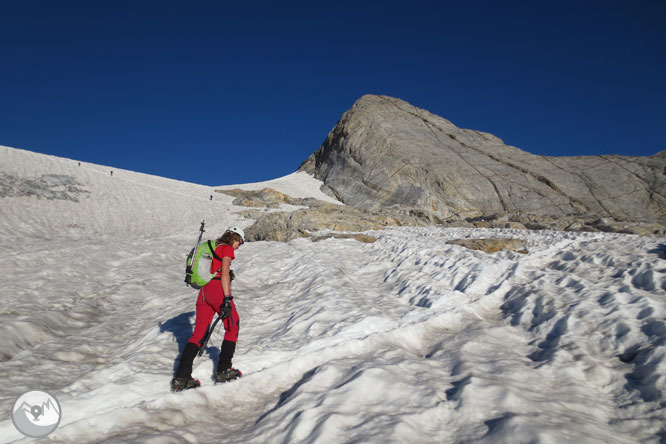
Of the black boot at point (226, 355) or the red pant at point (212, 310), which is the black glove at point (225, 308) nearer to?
the red pant at point (212, 310)

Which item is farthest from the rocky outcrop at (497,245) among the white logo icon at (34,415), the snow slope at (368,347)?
the white logo icon at (34,415)

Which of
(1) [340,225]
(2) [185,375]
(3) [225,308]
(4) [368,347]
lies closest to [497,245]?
(4) [368,347]

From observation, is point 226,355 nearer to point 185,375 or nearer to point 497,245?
point 185,375

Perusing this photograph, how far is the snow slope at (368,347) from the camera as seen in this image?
3.93 metres

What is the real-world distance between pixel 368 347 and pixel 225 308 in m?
2.37

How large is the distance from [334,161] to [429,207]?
680 inches

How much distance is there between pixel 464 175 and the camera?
141 feet

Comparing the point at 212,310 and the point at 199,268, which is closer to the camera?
the point at 199,268

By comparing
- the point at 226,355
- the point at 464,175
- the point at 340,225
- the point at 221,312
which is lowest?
the point at 226,355

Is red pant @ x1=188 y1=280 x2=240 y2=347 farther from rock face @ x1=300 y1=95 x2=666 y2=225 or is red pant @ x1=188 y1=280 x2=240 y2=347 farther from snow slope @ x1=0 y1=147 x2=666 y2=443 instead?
rock face @ x1=300 y1=95 x2=666 y2=225

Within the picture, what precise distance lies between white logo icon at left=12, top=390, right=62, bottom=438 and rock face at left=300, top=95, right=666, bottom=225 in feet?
105

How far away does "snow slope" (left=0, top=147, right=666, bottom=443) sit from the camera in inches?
155

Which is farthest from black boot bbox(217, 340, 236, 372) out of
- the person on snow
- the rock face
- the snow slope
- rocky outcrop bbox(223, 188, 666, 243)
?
the rock face

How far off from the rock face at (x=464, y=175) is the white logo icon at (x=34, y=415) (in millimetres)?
32037
